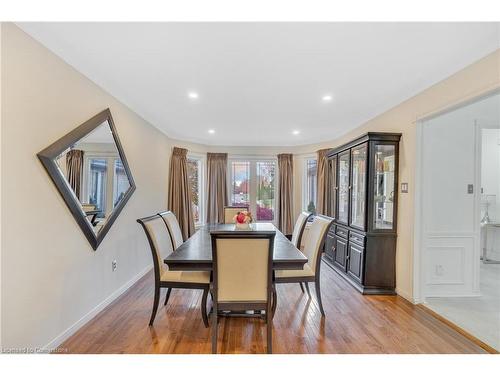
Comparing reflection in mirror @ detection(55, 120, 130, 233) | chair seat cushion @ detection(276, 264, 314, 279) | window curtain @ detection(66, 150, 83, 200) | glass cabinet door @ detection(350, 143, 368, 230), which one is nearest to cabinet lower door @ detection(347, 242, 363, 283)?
glass cabinet door @ detection(350, 143, 368, 230)

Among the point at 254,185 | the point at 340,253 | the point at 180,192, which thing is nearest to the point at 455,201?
the point at 340,253

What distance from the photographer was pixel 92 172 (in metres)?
2.46

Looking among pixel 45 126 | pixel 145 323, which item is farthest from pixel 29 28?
pixel 145 323

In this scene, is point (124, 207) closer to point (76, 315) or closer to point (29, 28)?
point (76, 315)

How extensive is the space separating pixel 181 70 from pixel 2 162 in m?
1.56

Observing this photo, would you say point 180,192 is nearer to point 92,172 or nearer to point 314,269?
point 92,172

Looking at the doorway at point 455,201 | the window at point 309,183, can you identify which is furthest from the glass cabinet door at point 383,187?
the window at point 309,183

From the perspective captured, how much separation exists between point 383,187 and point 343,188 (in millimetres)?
825

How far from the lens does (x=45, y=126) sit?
188 cm

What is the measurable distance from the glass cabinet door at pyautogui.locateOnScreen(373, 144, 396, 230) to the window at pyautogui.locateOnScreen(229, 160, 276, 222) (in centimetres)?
318

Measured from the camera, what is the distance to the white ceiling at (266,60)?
1749mm

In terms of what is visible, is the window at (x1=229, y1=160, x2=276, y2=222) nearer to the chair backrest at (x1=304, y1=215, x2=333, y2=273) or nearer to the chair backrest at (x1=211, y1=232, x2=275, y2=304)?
the chair backrest at (x1=304, y1=215, x2=333, y2=273)

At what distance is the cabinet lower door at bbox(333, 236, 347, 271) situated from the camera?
3691 mm

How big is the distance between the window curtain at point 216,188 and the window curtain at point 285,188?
1366mm
